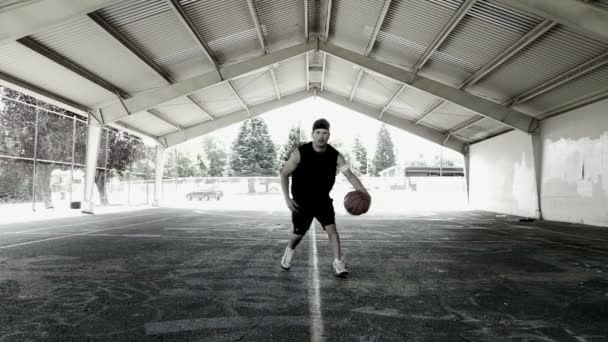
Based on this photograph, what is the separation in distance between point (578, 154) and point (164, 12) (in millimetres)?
14881

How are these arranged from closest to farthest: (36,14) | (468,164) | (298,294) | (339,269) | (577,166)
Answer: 1. (298,294)
2. (339,269)
3. (36,14)
4. (577,166)
5. (468,164)

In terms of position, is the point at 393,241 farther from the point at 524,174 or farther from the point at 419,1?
the point at 524,174

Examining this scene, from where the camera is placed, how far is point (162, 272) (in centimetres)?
520

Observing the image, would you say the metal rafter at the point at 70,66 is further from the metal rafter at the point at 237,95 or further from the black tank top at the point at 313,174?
the black tank top at the point at 313,174

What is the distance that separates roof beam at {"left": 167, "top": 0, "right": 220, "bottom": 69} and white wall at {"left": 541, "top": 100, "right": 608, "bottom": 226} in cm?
1392

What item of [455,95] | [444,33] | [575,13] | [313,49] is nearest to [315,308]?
[575,13]

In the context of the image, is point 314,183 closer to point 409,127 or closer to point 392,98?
point 392,98

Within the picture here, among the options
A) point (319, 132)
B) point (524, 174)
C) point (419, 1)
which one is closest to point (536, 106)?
point (524, 174)

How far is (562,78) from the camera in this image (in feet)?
43.7

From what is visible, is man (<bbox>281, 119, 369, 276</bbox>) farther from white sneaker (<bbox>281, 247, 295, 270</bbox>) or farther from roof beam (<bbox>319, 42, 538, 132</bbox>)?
roof beam (<bbox>319, 42, 538, 132</bbox>)

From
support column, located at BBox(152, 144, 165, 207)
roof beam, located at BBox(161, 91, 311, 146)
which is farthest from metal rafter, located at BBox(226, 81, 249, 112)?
support column, located at BBox(152, 144, 165, 207)

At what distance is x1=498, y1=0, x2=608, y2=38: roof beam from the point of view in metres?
8.43

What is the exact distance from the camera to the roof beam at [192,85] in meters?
17.6

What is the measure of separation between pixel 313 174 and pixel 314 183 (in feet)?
0.39
